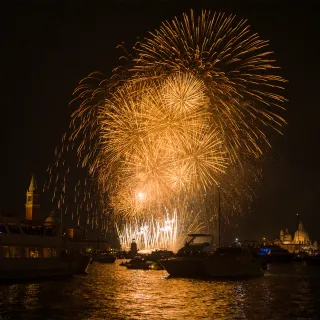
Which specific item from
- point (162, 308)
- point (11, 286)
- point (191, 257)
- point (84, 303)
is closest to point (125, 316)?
point (162, 308)

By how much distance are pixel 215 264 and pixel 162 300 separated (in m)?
17.8

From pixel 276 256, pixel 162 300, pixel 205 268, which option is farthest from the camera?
pixel 276 256

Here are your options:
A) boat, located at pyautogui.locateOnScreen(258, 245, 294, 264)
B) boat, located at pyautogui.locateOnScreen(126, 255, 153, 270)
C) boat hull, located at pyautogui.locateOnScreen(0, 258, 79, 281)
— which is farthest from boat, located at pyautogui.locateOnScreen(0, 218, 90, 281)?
boat, located at pyautogui.locateOnScreen(258, 245, 294, 264)

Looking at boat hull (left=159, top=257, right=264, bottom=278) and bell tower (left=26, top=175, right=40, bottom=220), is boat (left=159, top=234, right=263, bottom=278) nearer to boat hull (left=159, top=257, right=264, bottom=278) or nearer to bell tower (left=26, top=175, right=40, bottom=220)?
boat hull (left=159, top=257, right=264, bottom=278)

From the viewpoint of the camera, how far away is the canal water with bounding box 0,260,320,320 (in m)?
26.8

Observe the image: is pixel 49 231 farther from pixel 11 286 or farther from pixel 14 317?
pixel 14 317

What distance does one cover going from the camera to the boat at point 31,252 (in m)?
48.7

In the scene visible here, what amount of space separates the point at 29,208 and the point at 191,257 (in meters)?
132

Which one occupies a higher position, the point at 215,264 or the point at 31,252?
the point at 31,252

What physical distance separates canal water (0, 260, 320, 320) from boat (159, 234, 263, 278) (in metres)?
3.71

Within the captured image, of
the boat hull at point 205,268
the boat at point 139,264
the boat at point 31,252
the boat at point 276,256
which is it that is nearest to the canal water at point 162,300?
the boat hull at point 205,268

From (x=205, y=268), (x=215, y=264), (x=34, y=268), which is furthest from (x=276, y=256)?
(x=34, y=268)

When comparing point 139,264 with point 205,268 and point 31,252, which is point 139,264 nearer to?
point 31,252

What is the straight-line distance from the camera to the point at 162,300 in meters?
32.4
